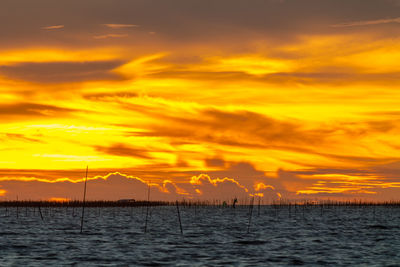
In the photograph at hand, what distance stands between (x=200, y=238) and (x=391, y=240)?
21.4 metres

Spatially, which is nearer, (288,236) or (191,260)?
(191,260)

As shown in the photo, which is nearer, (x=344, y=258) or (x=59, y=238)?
(x=344, y=258)

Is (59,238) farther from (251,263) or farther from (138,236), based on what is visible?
(251,263)

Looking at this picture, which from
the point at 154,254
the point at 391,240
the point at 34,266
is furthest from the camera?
the point at 391,240

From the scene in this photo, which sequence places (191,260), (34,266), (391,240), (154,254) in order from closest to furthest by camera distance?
(34,266) → (191,260) → (154,254) → (391,240)

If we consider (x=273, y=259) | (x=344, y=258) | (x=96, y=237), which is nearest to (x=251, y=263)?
(x=273, y=259)

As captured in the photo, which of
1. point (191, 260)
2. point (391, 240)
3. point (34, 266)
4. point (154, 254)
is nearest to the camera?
point (34, 266)

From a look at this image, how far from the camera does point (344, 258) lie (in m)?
51.8

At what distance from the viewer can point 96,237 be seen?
2847 inches

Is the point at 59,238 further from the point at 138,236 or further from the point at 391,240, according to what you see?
the point at 391,240

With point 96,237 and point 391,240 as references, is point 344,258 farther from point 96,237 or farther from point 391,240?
point 96,237

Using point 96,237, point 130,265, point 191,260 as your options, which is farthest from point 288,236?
point 130,265

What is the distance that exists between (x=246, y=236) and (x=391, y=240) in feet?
54.1

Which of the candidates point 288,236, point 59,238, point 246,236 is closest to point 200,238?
point 246,236
